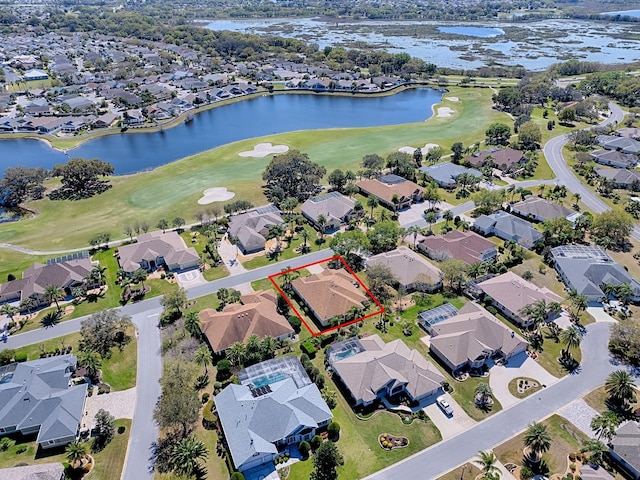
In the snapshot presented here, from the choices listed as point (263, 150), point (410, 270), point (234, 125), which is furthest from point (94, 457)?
point (234, 125)

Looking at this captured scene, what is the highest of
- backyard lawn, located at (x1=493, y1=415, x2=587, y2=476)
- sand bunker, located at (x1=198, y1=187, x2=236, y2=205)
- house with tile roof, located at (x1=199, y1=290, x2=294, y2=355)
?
sand bunker, located at (x1=198, y1=187, x2=236, y2=205)

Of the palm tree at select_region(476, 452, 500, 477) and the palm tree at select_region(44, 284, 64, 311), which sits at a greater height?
the palm tree at select_region(44, 284, 64, 311)

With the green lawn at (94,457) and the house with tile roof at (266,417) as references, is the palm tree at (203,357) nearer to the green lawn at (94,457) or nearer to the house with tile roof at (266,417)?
the house with tile roof at (266,417)

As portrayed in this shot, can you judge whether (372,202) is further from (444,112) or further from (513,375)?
(444,112)

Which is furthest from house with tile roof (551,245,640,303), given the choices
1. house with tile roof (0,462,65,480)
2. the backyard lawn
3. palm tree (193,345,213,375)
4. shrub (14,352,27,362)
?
shrub (14,352,27,362)

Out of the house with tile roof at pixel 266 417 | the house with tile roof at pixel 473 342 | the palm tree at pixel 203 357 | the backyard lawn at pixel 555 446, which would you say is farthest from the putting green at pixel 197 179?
the backyard lawn at pixel 555 446

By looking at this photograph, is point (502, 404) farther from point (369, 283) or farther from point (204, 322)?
point (204, 322)

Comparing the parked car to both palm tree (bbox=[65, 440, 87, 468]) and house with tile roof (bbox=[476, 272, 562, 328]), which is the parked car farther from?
palm tree (bbox=[65, 440, 87, 468])
